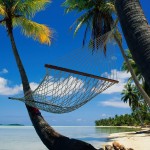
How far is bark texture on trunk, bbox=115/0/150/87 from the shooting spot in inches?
97.9

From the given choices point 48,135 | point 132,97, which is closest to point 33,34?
point 48,135

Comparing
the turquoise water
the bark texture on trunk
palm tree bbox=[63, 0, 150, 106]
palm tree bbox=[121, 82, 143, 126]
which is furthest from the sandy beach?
palm tree bbox=[121, 82, 143, 126]

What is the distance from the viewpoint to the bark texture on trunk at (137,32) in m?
2.49

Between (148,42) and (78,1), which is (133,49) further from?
(78,1)

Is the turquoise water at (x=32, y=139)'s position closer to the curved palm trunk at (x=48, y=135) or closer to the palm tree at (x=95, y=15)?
the palm tree at (x=95, y=15)

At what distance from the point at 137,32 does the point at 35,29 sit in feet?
23.4

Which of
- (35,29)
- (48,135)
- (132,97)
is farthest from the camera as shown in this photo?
(132,97)

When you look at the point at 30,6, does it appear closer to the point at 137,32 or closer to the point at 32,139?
the point at 137,32

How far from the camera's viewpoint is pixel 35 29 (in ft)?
31.0

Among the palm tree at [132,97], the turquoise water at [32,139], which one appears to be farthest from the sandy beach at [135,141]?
the palm tree at [132,97]

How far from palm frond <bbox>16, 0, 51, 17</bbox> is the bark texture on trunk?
6.80m

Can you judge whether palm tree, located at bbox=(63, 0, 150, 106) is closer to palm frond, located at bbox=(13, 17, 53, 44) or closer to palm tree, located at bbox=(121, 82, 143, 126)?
palm frond, located at bbox=(13, 17, 53, 44)

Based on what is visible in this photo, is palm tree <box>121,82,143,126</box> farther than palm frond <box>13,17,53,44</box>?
Yes

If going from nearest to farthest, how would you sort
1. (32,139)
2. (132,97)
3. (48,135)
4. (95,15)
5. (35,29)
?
1. (48,135)
2. (35,29)
3. (95,15)
4. (32,139)
5. (132,97)
